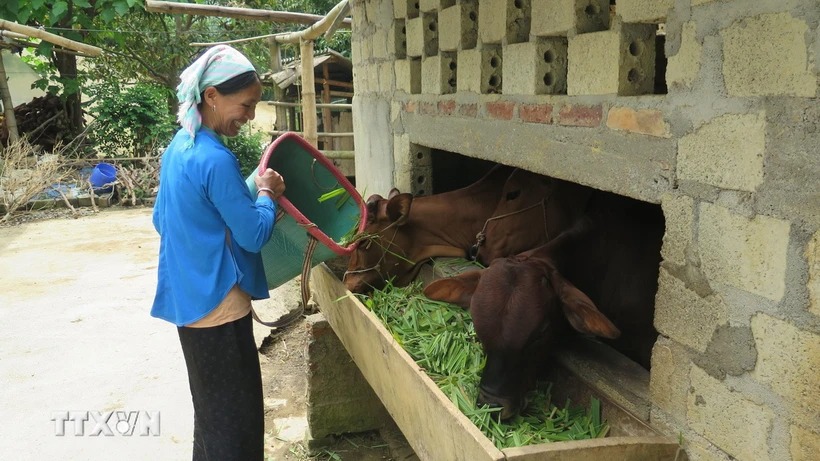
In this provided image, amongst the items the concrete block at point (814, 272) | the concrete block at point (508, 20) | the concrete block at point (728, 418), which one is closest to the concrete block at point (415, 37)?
the concrete block at point (508, 20)

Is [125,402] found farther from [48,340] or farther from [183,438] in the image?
[48,340]

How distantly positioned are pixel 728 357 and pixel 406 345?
140cm

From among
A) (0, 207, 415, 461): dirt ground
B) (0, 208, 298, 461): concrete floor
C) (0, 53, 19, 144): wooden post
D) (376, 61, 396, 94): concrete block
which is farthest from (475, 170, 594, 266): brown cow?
(0, 53, 19, 144): wooden post

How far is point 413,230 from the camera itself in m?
3.71

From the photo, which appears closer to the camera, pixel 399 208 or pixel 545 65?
pixel 545 65

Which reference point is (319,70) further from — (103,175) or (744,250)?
(744,250)

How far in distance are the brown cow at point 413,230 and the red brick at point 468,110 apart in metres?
0.58

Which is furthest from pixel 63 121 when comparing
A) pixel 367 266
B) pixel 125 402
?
pixel 367 266

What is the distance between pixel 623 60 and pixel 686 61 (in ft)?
0.90

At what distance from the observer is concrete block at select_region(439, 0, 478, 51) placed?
3127 millimetres

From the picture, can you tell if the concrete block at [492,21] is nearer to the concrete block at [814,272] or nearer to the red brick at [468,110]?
the red brick at [468,110]

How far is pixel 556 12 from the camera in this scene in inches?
93.5

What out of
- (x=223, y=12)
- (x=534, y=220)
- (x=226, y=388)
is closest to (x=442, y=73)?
(x=534, y=220)

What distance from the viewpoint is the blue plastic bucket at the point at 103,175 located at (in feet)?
42.6
